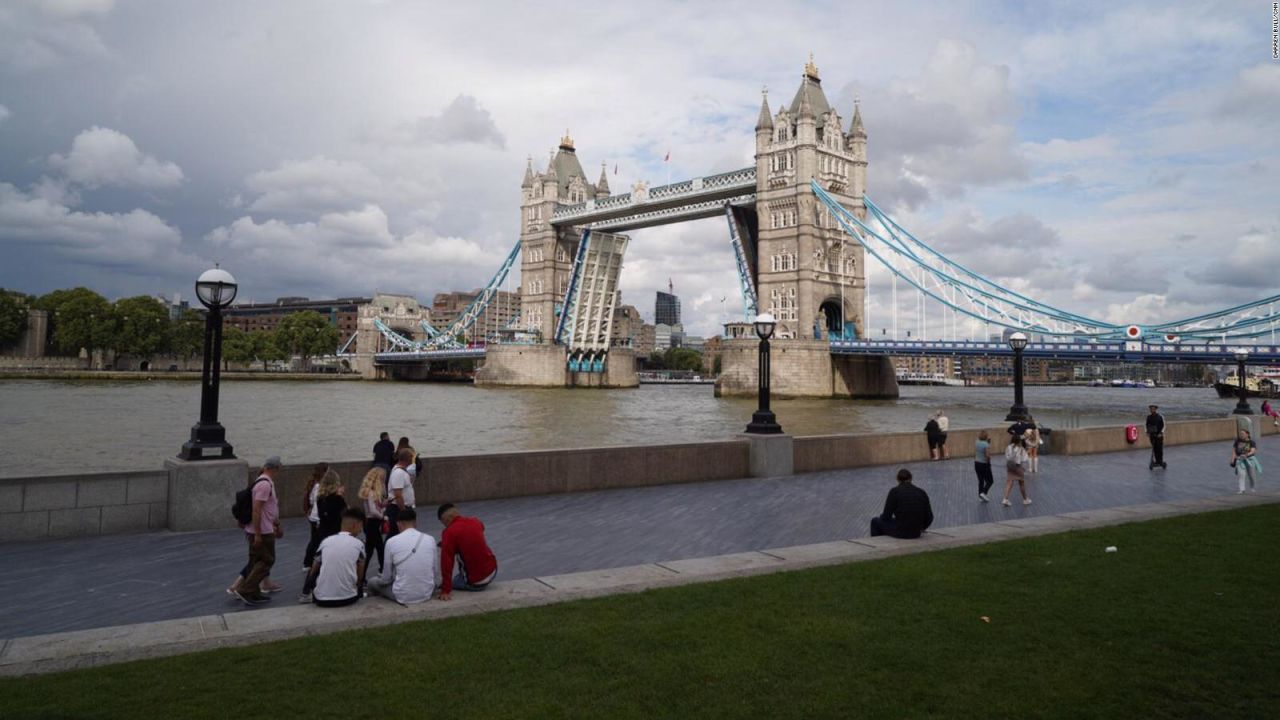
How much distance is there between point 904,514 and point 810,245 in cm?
6716

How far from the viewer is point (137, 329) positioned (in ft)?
352

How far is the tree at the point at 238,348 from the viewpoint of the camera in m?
130

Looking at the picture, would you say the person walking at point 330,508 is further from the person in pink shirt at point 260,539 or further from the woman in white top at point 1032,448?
the woman in white top at point 1032,448

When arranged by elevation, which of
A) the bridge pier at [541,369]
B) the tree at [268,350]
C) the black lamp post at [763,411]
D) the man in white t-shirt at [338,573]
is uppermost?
the tree at [268,350]

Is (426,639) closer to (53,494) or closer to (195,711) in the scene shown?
(195,711)

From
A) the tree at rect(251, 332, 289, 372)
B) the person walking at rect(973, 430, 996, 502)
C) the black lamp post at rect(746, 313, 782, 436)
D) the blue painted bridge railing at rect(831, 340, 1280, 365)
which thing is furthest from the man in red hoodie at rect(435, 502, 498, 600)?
the tree at rect(251, 332, 289, 372)

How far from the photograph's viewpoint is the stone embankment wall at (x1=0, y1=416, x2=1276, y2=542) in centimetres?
1031

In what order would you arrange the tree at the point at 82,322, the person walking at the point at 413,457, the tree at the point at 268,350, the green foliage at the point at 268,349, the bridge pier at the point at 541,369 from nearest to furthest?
1. the person walking at the point at 413,457
2. the bridge pier at the point at 541,369
3. the tree at the point at 82,322
4. the tree at the point at 268,350
5. the green foliage at the point at 268,349

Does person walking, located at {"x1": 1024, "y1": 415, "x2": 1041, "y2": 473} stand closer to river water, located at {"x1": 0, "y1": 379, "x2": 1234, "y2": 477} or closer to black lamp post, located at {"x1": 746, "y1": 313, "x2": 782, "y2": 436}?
black lamp post, located at {"x1": 746, "y1": 313, "x2": 782, "y2": 436}

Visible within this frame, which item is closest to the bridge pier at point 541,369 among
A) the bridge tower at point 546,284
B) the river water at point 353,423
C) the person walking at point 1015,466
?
the bridge tower at point 546,284

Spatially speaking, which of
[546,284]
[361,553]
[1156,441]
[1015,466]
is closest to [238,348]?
[546,284]

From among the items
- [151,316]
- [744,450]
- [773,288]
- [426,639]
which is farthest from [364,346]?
[426,639]

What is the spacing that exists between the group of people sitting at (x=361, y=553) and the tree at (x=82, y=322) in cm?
11450

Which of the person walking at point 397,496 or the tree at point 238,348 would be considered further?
the tree at point 238,348
